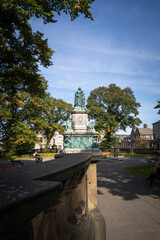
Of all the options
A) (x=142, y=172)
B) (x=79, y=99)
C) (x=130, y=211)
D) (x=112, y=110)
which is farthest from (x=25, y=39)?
Result: (x=112, y=110)

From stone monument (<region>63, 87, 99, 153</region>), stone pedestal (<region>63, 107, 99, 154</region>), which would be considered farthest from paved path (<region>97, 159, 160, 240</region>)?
stone pedestal (<region>63, 107, 99, 154</region>)

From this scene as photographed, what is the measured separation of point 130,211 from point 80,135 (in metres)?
10.2

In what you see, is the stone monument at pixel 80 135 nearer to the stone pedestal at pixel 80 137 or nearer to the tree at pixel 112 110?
the stone pedestal at pixel 80 137

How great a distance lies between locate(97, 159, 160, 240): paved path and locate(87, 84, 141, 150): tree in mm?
29497

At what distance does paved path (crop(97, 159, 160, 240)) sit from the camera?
157 inches

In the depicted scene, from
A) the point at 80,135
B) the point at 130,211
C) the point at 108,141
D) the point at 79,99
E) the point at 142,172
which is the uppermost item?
the point at 79,99

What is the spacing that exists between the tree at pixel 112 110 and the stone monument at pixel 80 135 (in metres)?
21.5

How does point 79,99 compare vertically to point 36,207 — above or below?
above

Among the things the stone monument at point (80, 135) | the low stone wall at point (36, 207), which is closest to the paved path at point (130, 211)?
the low stone wall at point (36, 207)

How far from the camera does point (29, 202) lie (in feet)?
2.84

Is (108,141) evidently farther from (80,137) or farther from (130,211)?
(130,211)

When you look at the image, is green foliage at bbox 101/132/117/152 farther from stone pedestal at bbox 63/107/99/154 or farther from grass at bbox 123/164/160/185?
grass at bbox 123/164/160/185

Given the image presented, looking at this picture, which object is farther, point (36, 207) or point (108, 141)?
point (108, 141)

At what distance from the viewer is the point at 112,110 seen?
3944cm
